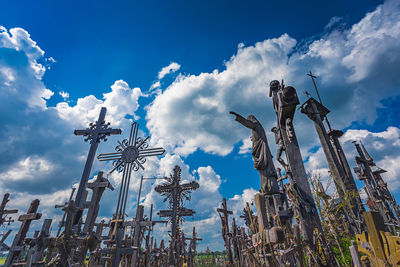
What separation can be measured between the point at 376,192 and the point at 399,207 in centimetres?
319

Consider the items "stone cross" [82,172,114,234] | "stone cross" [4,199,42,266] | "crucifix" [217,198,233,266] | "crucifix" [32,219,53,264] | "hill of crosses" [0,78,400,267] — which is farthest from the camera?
"crucifix" [217,198,233,266]

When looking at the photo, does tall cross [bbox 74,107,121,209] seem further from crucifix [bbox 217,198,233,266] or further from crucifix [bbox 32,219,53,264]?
crucifix [bbox 217,198,233,266]

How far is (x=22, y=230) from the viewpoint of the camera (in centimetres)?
1362

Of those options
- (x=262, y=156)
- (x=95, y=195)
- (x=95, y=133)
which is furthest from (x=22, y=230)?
(x=262, y=156)

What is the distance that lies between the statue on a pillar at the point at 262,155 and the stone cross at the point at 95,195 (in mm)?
8154

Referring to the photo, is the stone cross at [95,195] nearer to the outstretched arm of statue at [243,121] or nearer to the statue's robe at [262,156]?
the outstretched arm of statue at [243,121]

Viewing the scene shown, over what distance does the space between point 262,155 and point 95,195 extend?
8.97m

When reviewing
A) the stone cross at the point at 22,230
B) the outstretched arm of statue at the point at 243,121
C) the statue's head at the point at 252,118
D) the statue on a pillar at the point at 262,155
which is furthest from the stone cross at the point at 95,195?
the statue's head at the point at 252,118

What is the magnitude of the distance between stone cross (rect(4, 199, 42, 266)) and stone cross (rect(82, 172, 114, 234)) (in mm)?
6988

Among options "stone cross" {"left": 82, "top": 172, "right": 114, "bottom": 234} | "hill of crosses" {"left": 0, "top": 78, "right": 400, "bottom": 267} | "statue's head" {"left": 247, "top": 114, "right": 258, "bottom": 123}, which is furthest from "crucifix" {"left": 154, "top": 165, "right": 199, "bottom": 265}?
"statue's head" {"left": 247, "top": 114, "right": 258, "bottom": 123}

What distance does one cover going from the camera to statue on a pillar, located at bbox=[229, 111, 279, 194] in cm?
662

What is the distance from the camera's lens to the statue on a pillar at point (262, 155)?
261 inches

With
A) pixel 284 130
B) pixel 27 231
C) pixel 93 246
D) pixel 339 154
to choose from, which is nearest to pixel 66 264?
pixel 93 246

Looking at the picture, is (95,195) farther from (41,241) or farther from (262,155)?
(262,155)
